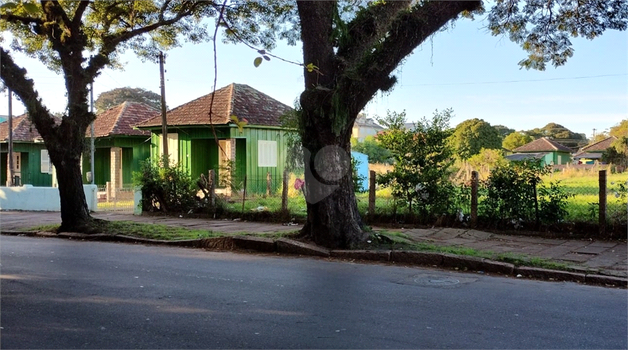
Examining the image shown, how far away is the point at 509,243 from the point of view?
36.3 ft

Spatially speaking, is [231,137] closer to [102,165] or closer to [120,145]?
[120,145]

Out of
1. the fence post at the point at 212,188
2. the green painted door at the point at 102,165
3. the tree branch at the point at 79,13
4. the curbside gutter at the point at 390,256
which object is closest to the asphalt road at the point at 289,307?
the curbside gutter at the point at 390,256

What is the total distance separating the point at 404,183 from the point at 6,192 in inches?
637

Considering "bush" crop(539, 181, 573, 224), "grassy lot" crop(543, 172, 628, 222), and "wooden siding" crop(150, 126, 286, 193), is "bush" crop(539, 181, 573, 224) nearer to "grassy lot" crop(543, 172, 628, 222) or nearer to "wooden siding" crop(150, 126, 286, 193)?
"grassy lot" crop(543, 172, 628, 222)

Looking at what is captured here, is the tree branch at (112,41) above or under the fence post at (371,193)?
above

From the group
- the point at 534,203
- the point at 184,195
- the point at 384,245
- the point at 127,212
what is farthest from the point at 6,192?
the point at 534,203

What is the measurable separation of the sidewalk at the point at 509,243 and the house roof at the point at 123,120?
11411 millimetres

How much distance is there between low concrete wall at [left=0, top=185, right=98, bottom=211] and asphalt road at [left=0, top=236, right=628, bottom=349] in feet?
39.9

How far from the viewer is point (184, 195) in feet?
56.2

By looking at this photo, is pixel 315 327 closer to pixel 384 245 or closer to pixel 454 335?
pixel 454 335

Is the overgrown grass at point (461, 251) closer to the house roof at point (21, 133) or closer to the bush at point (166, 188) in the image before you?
the bush at point (166, 188)

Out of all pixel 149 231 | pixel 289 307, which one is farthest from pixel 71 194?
pixel 289 307

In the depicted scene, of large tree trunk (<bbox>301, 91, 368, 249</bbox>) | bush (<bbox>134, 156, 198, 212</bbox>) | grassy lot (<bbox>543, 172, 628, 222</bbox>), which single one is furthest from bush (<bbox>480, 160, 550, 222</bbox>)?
bush (<bbox>134, 156, 198, 212</bbox>)

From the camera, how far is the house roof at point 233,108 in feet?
73.8
